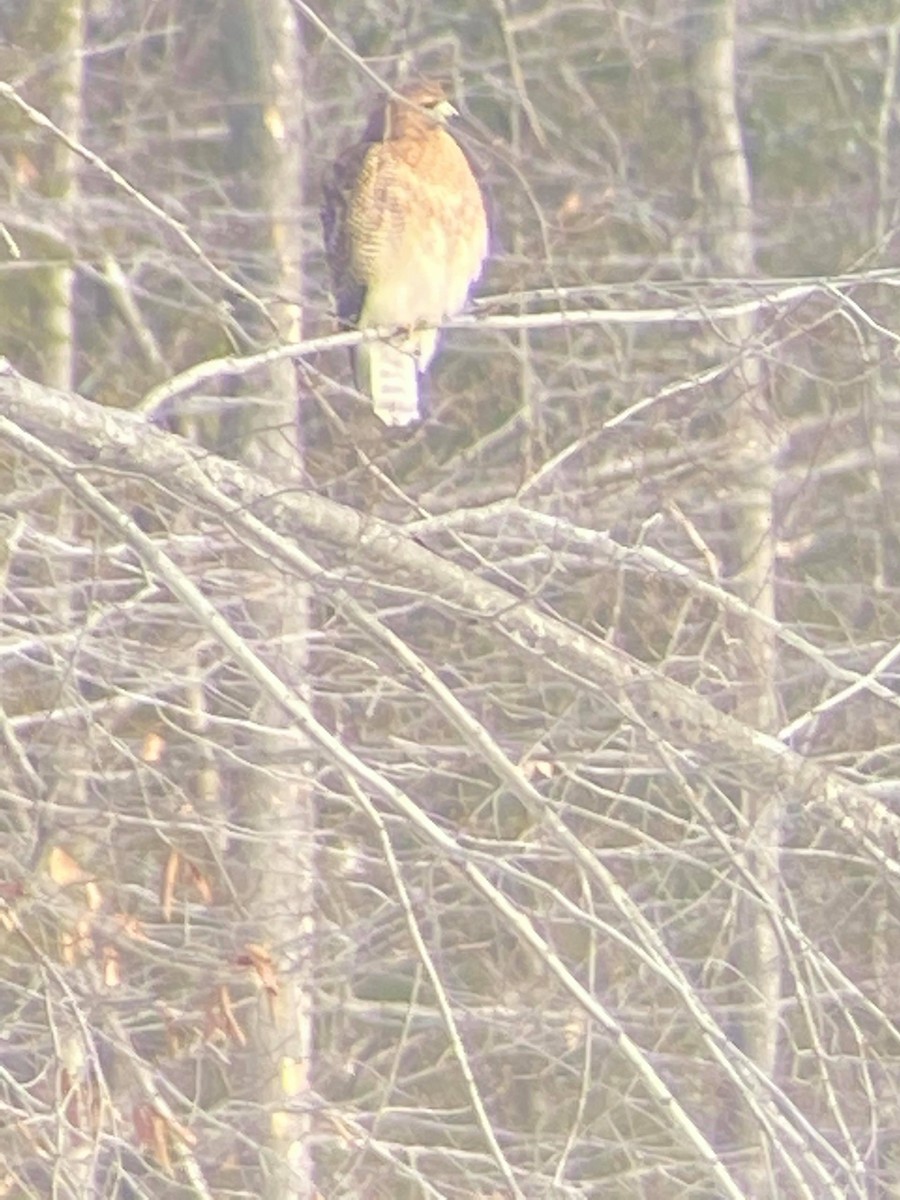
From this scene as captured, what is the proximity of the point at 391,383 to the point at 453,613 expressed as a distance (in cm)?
198

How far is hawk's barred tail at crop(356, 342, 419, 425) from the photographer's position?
484 centimetres

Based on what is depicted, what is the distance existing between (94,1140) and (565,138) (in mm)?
5197

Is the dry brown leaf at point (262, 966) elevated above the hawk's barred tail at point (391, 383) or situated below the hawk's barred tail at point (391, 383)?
below

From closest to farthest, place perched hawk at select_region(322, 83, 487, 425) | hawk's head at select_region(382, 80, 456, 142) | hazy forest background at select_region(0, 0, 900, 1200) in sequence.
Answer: hazy forest background at select_region(0, 0, 900, 1200)
hawk's head at select_region(382, 80, 456, 142)
perched hawk at select_region(322, 83, 487, 425)

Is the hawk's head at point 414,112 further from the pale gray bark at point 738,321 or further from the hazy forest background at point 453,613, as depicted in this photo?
the pale gray bark at point 738,321

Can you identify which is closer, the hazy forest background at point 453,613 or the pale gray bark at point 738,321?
the hazy forest background at point 453,613

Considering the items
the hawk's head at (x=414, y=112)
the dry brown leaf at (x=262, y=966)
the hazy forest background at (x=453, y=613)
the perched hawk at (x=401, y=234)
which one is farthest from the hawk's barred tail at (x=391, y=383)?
the dry brown leaf at (x=262, y=966)

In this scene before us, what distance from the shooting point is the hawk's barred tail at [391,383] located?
15.9ft

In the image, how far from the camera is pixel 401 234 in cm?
471

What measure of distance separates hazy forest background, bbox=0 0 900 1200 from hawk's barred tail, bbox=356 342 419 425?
123 millimetres

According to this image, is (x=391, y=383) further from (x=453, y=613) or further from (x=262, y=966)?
(x=262, y=966)

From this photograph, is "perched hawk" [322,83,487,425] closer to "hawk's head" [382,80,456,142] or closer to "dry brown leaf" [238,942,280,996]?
"hawk's head" [382,80,456,142]

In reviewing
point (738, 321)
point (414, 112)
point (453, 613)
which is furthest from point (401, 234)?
point (738, 321)

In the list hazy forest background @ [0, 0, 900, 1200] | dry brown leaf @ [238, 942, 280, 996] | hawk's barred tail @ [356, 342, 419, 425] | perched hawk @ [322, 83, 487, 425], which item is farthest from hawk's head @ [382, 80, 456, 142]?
dry brown leaf @ [238, 942, 280, 996]
